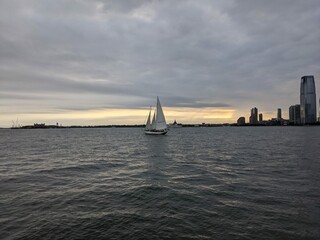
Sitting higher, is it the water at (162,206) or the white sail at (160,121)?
the white sail at (160,121)

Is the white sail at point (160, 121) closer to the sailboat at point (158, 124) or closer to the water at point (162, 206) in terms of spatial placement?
the sailboat at point (158, 124)

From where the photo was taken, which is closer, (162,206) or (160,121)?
(162,206)

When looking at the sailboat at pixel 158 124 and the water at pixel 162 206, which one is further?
the sailboat at pixel 158 124

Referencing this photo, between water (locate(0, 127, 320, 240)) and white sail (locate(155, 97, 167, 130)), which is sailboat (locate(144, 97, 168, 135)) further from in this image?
water (locate(0, 127, 320, 240))

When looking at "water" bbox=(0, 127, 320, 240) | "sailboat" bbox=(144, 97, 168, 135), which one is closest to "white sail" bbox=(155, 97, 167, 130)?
"sailboat" bbox=(144, 97, 168, 135)

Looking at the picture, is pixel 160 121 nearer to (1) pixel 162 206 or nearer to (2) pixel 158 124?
(2) pixel 158 124

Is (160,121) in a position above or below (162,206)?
above

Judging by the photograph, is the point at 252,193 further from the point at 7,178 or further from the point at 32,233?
the point at 7,178

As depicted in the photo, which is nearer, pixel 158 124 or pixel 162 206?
pixel 162 206

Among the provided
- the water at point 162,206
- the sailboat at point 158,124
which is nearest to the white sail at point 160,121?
the sailboat at point 158,124

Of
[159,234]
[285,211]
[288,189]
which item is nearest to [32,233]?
[159,234]

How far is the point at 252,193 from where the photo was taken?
55.8 ft

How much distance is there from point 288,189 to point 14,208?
18055mm

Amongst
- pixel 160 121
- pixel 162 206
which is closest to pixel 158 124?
pixel 160 121
